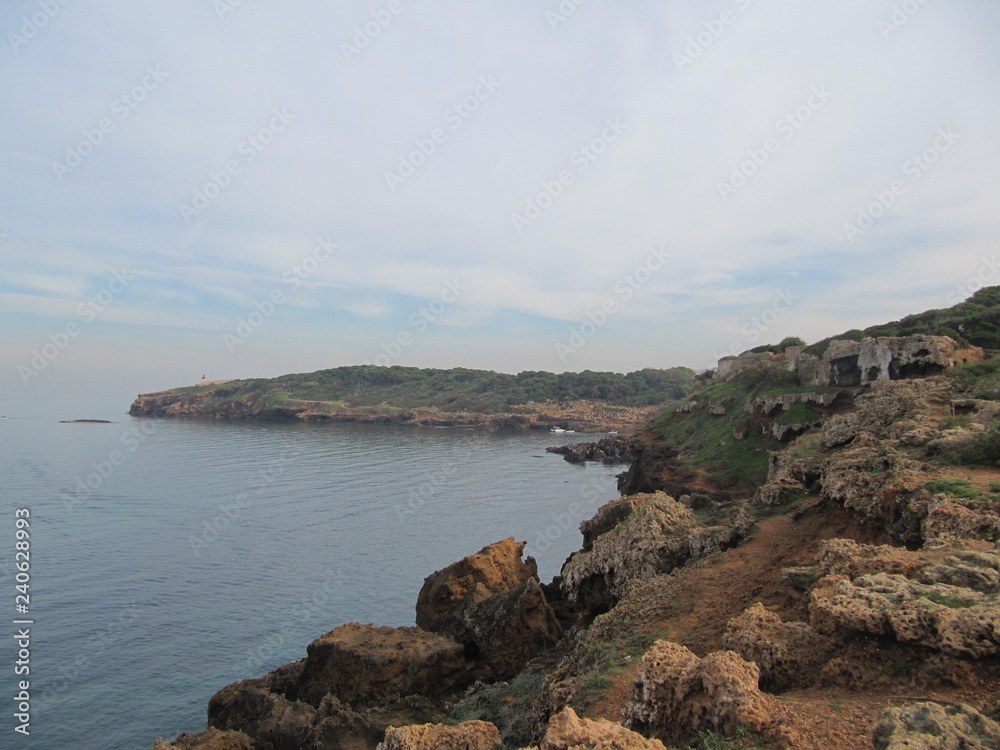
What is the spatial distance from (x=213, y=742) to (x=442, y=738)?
8405mm

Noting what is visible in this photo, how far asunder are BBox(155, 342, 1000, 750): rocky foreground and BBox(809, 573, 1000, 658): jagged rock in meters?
0.02

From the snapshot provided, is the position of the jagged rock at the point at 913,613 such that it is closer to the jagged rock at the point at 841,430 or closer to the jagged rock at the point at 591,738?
the jagged rock at the point at 591,738

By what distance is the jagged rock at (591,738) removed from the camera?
5.67m

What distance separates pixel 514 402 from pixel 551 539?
108 metres

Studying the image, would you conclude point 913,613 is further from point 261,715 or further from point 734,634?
point 261,715

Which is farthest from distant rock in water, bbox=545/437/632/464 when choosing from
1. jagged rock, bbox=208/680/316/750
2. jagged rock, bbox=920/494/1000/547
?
jagged rock, bbox=920/494/1000/547

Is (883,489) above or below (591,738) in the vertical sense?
above

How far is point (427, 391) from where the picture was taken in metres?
164

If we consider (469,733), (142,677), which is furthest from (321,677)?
(469,733)

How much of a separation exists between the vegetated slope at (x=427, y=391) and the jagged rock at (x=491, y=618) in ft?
389


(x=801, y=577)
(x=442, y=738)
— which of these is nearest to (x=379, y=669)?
(x=442, y=738)

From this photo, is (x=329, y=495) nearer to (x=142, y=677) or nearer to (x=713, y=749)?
(x=142, y=677)

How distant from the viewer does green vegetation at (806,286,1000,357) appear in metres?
40.2

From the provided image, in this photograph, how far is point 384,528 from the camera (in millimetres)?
41562
